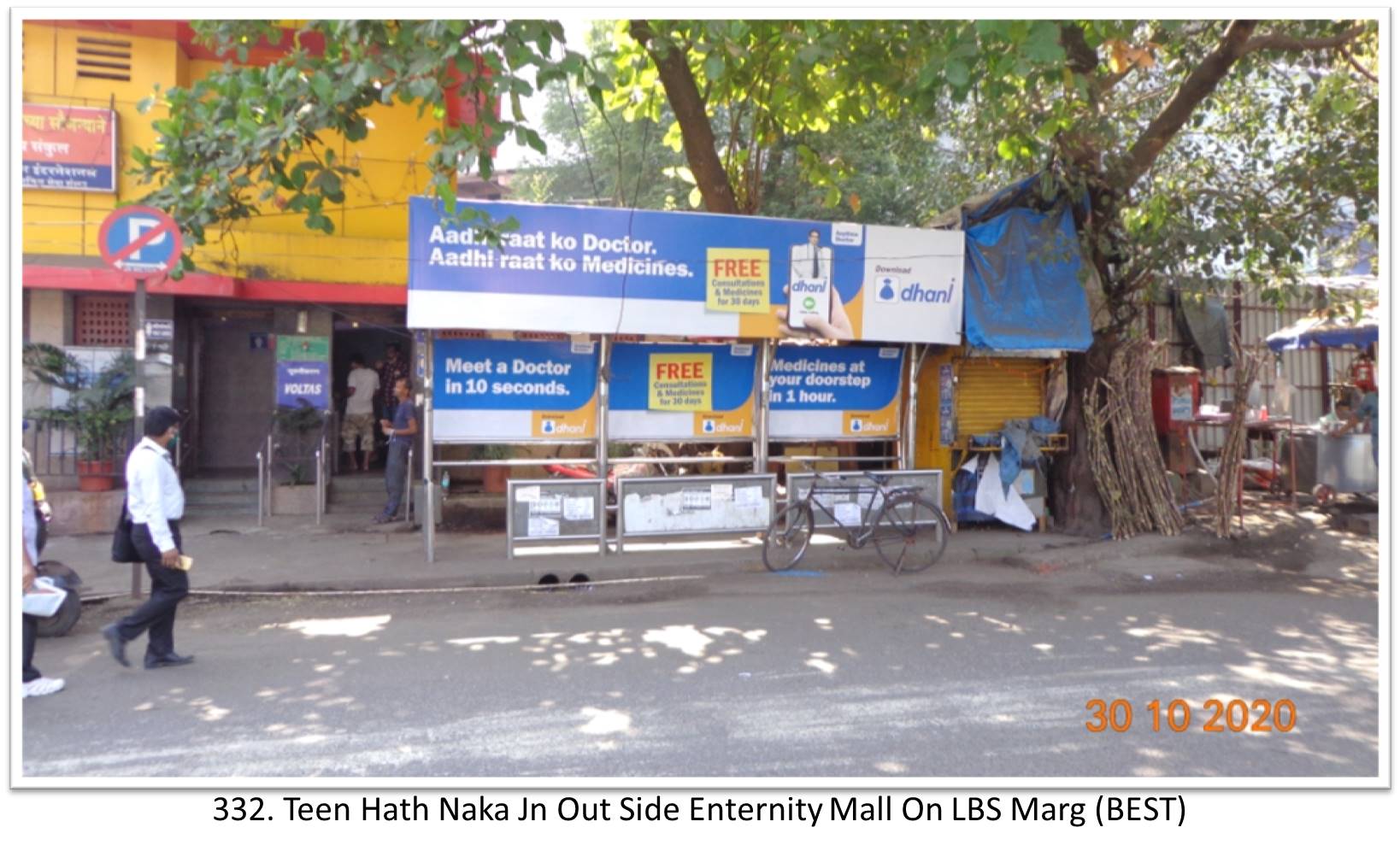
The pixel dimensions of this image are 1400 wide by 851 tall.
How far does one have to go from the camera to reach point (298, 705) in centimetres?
541

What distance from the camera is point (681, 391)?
1024 centimetres

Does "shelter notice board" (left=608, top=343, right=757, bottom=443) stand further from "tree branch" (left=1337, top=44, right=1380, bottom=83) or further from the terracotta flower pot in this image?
"tree branch" (left=1337, top=44, right=1380, bottom=83)

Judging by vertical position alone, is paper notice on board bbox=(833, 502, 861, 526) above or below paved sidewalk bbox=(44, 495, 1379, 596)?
above

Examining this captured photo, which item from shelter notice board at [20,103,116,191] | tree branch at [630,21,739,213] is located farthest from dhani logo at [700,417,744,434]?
shelter notice board at [20,103,116,191]

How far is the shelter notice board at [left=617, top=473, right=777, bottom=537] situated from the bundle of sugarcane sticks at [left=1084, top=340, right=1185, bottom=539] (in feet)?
13.3

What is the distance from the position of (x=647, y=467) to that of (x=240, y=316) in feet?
19.5

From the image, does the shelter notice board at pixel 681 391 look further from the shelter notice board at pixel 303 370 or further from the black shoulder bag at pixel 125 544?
the shelter notice board at pixel 303 370

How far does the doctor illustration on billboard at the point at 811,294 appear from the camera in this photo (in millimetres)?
10000

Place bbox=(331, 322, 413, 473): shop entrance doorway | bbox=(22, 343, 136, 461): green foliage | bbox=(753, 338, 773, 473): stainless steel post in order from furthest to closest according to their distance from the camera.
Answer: bbox=(331, 322, 413, 473): shop entrance doorway → bbox=(22, 343, 136, 461): green foliage → bbox=(753, 338, 773, 473): stainless steel post

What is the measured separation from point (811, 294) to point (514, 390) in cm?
322

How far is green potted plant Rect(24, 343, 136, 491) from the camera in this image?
35.5 ft

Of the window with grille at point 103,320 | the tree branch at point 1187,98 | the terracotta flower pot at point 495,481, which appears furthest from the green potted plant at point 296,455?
the tree branch at point 1187,98
